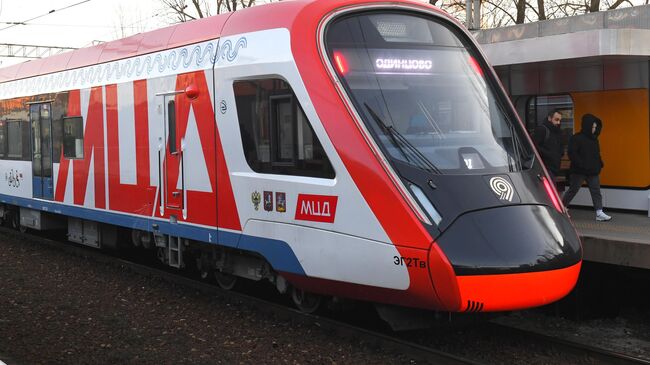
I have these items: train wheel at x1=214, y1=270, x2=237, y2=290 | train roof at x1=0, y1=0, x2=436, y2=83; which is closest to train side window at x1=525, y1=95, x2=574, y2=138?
train roof at x1=0, y1=0, x2=436, y2=83

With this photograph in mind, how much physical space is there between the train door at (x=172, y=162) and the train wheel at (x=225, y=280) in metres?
1.03

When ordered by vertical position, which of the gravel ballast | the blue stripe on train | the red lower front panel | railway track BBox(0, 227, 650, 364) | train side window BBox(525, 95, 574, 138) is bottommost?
the gravel ballast

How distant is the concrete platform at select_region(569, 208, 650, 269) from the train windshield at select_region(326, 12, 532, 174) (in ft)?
4.99

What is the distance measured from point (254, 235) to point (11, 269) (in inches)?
219

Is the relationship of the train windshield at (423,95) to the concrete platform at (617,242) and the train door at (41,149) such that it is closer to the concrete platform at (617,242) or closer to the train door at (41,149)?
the concrete platform at (617,242)

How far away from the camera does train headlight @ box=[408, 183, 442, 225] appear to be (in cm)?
592

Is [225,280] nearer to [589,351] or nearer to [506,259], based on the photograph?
[506,259]

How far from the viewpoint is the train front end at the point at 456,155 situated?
19.1ft

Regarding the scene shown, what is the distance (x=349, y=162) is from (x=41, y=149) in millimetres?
7761

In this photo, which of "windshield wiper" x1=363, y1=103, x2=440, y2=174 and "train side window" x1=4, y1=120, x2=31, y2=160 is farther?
"train side window" x1=4, y1=120, x2=31, y2=160

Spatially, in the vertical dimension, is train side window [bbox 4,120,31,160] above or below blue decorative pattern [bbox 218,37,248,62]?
below

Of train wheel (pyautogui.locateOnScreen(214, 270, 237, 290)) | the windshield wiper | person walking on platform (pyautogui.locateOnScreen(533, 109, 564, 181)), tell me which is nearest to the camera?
the windshield wiper

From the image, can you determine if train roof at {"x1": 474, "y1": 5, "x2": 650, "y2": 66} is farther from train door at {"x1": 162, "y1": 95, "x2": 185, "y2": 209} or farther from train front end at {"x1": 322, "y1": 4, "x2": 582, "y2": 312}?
train door at {"x1": 162, "y1": 95, "x2": 185, "y2": 209}

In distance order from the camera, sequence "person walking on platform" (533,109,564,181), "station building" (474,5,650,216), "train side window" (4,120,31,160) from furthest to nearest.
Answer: "train side window" (4,120,31,160)
"person walking on platform" (533,109,564,181)
"station building" (474,5,650,216)
